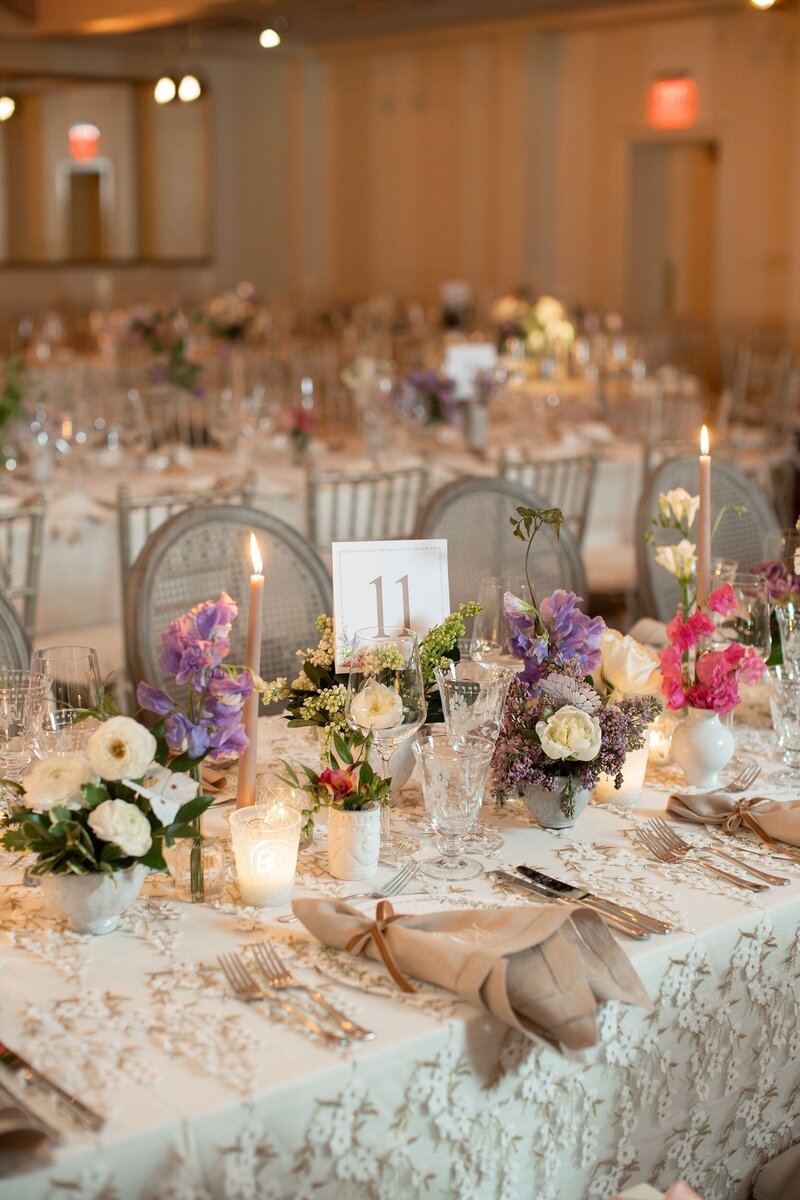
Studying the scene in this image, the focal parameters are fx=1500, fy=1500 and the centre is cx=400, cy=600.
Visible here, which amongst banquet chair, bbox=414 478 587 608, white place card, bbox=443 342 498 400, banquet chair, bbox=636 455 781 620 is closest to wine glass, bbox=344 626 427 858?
banquet chair, bbox=414 478 587 608

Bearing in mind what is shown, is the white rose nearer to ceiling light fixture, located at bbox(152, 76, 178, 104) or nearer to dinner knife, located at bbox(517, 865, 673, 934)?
dinner knife, located at bbox(517, 865, 673, 934)

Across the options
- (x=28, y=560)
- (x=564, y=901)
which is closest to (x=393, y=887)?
(x=564, y=901)

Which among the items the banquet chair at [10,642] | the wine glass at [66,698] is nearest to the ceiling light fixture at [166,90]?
the banquet chair at [10,642]

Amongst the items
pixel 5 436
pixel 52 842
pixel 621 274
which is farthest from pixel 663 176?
pixel 52 842

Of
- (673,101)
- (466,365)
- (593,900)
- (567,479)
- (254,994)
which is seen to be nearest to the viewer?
(254,994)

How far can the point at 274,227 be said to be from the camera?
14.6 m

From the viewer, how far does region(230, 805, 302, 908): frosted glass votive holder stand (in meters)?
1.72

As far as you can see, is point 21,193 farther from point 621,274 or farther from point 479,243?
point 621,274

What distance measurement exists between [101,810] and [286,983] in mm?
268

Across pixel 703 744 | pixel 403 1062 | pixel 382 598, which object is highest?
pixel 382 598

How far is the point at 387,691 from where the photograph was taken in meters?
1.90

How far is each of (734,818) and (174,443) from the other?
4269 millimetres

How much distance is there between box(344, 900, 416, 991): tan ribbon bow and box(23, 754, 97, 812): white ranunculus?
0.33 metres

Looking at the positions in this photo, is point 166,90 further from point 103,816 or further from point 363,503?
point 103,816
